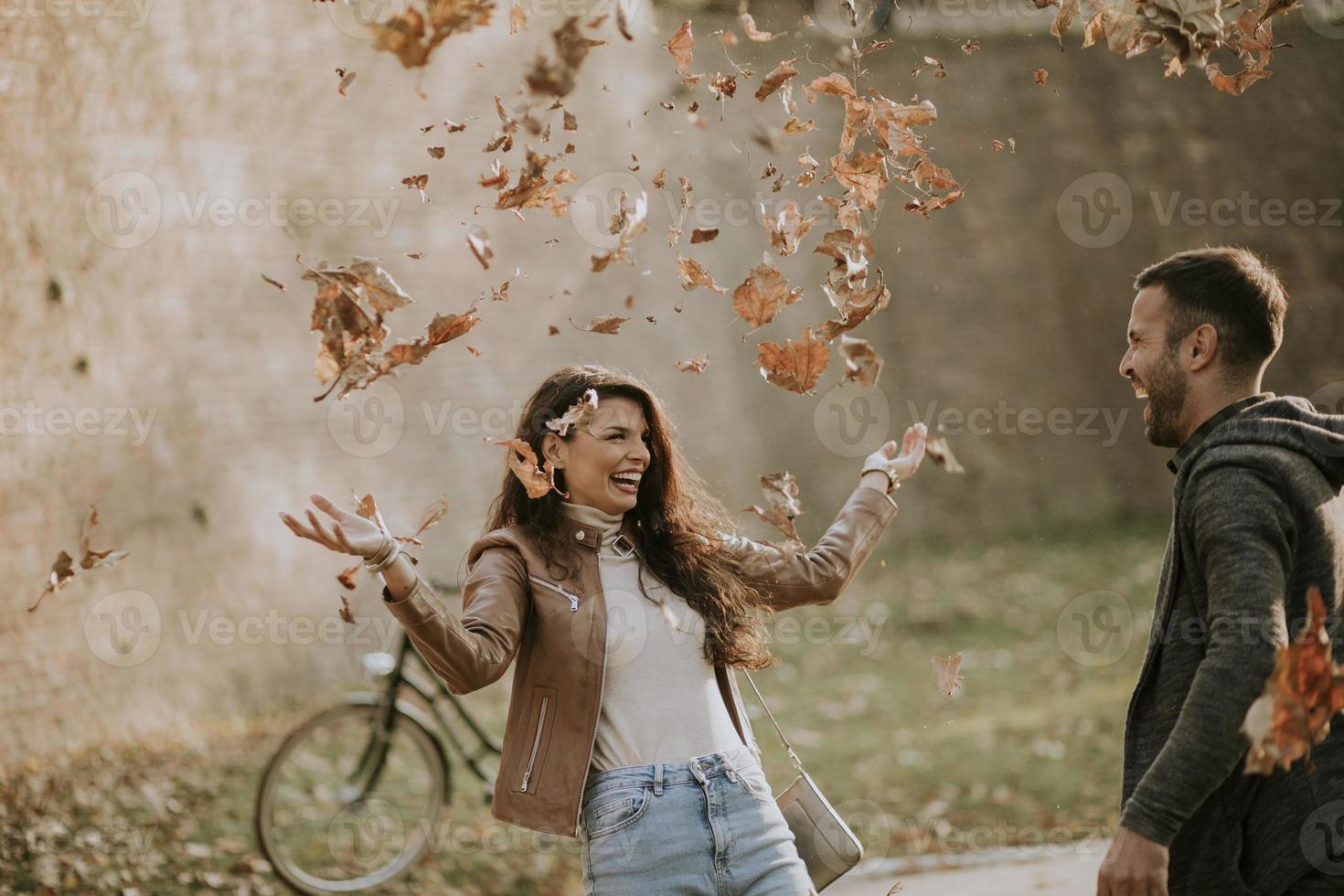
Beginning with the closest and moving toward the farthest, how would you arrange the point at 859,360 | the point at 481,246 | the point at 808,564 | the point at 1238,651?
1. the point at 1238,651
2. the point at 481,246
3. the point at 808,564
4. the point at 859,360

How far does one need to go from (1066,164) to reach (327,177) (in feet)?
26.4

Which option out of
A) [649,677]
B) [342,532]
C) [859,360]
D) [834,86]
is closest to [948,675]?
[859,360]

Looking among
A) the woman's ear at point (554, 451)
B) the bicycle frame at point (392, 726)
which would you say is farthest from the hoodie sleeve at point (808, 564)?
the bicycle frame at point (392, 726)

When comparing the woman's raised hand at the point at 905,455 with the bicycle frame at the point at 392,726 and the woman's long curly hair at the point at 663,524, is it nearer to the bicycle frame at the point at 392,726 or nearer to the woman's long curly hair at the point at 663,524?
the woman's long curly hair at the point at 663,524

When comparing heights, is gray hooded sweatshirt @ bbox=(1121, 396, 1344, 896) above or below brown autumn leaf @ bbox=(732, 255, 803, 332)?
below

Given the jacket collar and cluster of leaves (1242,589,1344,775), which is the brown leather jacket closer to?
the jacket collar

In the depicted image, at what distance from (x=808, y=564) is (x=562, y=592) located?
2.45 feet

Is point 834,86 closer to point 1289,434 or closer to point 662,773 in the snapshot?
point 1289,434

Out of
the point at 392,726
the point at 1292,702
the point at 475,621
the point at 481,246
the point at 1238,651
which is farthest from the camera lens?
the point at 392,726

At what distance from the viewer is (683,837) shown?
2617 millimetres

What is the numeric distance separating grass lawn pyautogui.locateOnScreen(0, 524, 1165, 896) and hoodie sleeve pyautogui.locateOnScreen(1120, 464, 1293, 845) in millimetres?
2416

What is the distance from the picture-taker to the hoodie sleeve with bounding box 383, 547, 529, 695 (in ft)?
7.97

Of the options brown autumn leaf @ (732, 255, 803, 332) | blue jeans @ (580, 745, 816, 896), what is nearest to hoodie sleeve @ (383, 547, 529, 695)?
blue jeans @ (580, 745, 816, 896)

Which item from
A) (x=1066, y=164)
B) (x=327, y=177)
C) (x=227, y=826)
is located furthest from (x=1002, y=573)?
(x=227, y=826)
